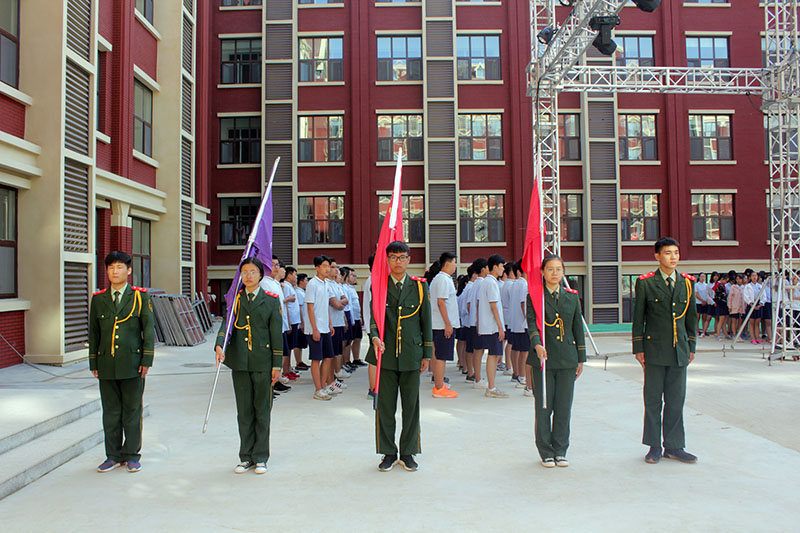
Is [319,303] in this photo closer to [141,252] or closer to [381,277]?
[381,277]

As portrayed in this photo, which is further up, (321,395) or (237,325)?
(237,325)

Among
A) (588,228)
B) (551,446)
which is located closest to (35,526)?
(551,446)

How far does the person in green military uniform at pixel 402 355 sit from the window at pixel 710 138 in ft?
69.3

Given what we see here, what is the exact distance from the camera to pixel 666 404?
17.3 ft

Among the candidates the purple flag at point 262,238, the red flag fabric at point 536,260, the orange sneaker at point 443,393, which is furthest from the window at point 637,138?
the purple flag at point 262,238

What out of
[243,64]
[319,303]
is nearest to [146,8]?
[243,64]

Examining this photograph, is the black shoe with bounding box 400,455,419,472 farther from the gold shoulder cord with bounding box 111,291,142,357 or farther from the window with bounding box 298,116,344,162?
the window with bounding box 298,116,344,162

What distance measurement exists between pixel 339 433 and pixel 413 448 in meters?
1.38

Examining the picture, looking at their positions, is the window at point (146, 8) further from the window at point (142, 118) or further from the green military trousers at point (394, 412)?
the green military trousers at point (394, 412)

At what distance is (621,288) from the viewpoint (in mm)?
22734

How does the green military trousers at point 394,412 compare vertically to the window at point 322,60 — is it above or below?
below

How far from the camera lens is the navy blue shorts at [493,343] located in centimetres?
831

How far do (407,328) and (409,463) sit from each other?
1.11 m

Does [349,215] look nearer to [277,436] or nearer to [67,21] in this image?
[67,21]
